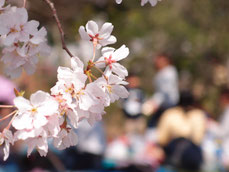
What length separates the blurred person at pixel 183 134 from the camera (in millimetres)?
3479

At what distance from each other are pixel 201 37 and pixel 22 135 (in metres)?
7.32

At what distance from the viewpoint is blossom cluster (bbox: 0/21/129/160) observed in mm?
826

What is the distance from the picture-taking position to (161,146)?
12.3 feet

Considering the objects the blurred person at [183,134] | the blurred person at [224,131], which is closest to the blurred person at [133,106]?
the blurred person at [183,134]

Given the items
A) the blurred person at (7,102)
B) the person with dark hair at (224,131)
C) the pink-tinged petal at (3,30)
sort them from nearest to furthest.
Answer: the pink-tinged petal at (3,30) → the blurred person at (7,102) → the person with dark hair at (224,131)

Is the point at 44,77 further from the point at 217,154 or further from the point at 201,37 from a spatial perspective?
the point at 217,154

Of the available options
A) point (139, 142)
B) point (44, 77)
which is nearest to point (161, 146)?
point (139, 142)

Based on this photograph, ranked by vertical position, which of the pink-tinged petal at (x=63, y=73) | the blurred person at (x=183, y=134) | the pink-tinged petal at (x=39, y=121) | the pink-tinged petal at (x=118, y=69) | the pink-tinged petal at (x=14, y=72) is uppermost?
the blurred person at (x=183, y=134)

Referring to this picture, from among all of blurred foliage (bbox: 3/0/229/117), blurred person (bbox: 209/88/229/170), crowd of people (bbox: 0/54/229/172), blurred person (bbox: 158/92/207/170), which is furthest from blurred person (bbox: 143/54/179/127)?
blurred foliage (bbox: 3/0/229/117)

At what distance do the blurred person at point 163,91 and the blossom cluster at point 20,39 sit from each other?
3.27m

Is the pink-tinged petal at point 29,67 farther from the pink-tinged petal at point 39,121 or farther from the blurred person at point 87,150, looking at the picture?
the blurred person at point 87,150

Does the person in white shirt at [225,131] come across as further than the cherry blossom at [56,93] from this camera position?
Yes

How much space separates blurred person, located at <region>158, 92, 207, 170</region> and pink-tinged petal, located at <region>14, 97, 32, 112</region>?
2.77 m

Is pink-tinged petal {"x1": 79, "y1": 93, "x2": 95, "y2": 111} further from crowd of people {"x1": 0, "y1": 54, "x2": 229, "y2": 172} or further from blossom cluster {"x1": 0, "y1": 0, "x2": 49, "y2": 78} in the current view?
crowd of people {"x1": 0, "y1": 54, "x2": 229, "y2": 172}
